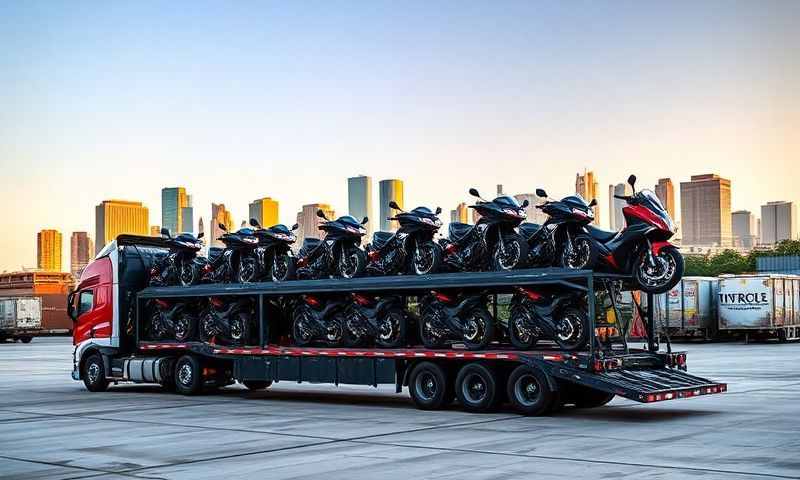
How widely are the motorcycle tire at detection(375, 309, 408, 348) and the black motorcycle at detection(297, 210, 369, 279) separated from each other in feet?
4.18

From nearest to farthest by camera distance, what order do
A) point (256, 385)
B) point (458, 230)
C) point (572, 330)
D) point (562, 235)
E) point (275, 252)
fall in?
point (572, 330), point (562, 235), point (458, 230), point (275, 252), point (256, 385)

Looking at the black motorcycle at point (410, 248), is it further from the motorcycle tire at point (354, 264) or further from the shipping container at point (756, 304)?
the shipping container at point (756, 304)

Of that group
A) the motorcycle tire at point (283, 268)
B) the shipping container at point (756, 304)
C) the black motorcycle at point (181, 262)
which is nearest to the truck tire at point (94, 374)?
the black motorcycle at point (181, 262)

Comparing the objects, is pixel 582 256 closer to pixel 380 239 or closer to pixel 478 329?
pixel 478 329

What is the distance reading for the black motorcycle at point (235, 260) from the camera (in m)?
24.5

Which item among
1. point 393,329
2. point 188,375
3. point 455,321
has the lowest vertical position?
point 188,375

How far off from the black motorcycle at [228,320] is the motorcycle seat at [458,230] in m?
6.11

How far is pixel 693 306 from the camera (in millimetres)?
52812

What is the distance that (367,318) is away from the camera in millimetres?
21688

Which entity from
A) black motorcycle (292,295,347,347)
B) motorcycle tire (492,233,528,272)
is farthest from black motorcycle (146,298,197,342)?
motorcycle tire (492,233,528,272)

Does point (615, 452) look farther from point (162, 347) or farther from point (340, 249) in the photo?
point (162, 347)

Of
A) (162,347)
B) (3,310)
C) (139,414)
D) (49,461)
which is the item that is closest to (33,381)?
(162,347)

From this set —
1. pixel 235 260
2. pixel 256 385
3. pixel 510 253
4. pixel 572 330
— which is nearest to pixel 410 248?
pixel 510 253

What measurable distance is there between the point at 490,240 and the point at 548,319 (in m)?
2.15
